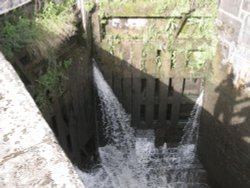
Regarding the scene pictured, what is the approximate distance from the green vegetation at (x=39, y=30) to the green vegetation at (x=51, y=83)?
0.28 meters

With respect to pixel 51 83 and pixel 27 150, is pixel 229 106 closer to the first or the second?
pixel 51 83

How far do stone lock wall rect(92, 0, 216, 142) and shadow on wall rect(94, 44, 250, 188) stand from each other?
0.8 inches

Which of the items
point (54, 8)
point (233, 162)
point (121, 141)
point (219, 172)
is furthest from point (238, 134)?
point (54, 8)

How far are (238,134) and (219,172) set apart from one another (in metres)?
1.19

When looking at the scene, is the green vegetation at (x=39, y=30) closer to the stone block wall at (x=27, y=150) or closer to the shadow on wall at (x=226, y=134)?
the stone block wall at (x=27, y=150)

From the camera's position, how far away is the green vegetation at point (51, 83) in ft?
16.6

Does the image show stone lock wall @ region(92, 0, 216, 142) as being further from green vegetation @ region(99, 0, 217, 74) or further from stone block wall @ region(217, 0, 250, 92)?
stone block wall @ region(217, 0, 250, 92)

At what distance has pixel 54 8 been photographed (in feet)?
18.2

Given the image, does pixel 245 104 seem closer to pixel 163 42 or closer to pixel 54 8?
pixel 163 42

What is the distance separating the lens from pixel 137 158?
748cm

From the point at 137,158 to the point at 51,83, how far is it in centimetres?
318

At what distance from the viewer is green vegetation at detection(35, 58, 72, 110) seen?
16.6ft

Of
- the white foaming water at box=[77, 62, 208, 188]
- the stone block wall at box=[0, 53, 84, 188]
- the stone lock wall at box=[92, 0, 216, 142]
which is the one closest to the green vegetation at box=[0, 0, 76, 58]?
the stone lock wall at box=[92, 0, 216, 142]

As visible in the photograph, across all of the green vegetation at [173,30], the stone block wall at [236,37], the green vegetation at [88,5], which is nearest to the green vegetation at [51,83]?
the green vegetation at [88,5]
